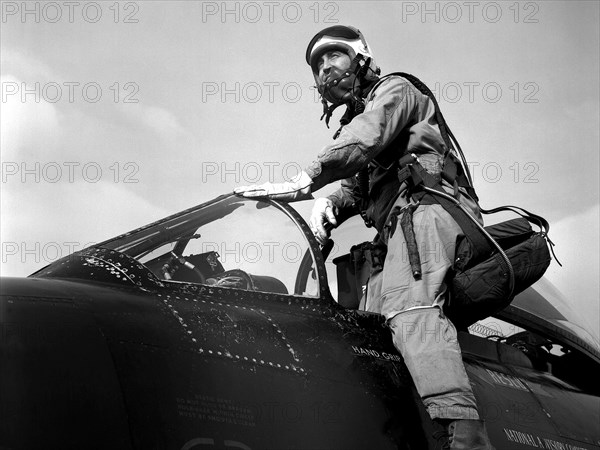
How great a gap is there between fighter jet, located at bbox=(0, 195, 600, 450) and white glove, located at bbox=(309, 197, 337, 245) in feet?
0.44

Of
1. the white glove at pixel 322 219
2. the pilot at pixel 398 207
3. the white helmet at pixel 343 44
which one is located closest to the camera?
the pilot at pixel 398 207

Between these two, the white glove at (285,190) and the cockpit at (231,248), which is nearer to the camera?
the cockpit at (231,248)

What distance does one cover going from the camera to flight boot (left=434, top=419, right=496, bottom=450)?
3.74 m

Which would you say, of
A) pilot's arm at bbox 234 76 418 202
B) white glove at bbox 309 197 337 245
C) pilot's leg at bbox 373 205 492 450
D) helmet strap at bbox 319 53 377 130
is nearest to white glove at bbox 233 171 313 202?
pilot's arm at bbox 234 76 418 202

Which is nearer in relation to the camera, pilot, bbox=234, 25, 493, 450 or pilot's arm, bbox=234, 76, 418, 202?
pilot, bbox=234, 25, 493, 450

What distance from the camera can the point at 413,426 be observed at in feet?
12.8

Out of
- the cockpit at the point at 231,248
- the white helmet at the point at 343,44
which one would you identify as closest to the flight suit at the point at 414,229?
the cockpit at the point at 231,248

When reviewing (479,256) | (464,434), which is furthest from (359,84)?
(464,434)

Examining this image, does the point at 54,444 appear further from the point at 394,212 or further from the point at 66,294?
the point at 394,212

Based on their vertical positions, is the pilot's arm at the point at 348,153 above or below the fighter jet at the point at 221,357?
above

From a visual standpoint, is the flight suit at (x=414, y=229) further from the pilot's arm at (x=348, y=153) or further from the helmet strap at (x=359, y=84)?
the helmet strap at (x=359, y=84)

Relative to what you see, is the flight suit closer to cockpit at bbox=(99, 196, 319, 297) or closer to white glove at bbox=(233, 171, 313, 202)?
white glove at bbox=(233, 171, 313, 202)

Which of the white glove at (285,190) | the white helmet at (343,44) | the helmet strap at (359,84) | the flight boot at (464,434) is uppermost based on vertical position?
the white helmet at (343,44)

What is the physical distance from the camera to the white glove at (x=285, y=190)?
425 cm
